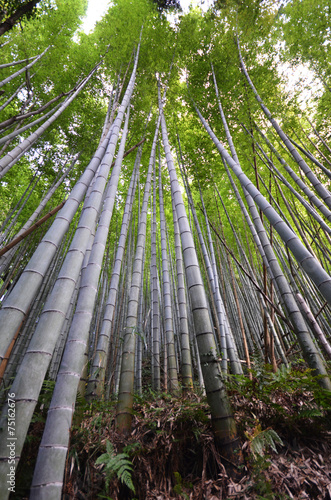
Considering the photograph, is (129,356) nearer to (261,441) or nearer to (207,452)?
(207,452)

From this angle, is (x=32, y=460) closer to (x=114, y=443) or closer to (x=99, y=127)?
(x=114, y=443)

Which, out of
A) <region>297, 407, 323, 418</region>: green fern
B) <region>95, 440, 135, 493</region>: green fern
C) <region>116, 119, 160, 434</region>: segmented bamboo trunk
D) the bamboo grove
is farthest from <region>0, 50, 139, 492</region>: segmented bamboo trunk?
<region>297, 407, 323, 418</region>: green fern

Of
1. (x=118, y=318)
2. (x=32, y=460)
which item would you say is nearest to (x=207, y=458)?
(x=32, y=460)

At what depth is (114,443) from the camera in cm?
161

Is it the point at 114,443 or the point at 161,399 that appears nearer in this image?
the point at 114,443

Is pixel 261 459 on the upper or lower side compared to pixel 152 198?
lower

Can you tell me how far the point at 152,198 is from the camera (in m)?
3.91

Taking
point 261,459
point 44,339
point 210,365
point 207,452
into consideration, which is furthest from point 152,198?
point 261,459

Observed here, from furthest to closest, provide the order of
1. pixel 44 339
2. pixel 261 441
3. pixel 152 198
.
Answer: pixel 152 198, pixel 261 441, pixel 44 339

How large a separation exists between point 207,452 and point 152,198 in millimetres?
3350

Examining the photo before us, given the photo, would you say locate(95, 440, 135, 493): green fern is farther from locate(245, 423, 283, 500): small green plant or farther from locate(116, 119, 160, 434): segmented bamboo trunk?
locate(245, 423, 283, 500): small green plant

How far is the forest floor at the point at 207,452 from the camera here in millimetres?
1180

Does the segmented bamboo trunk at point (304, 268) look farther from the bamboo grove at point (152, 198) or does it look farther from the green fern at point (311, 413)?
the green fern at point (311, 413)

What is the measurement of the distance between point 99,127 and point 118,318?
4131 millimetres
